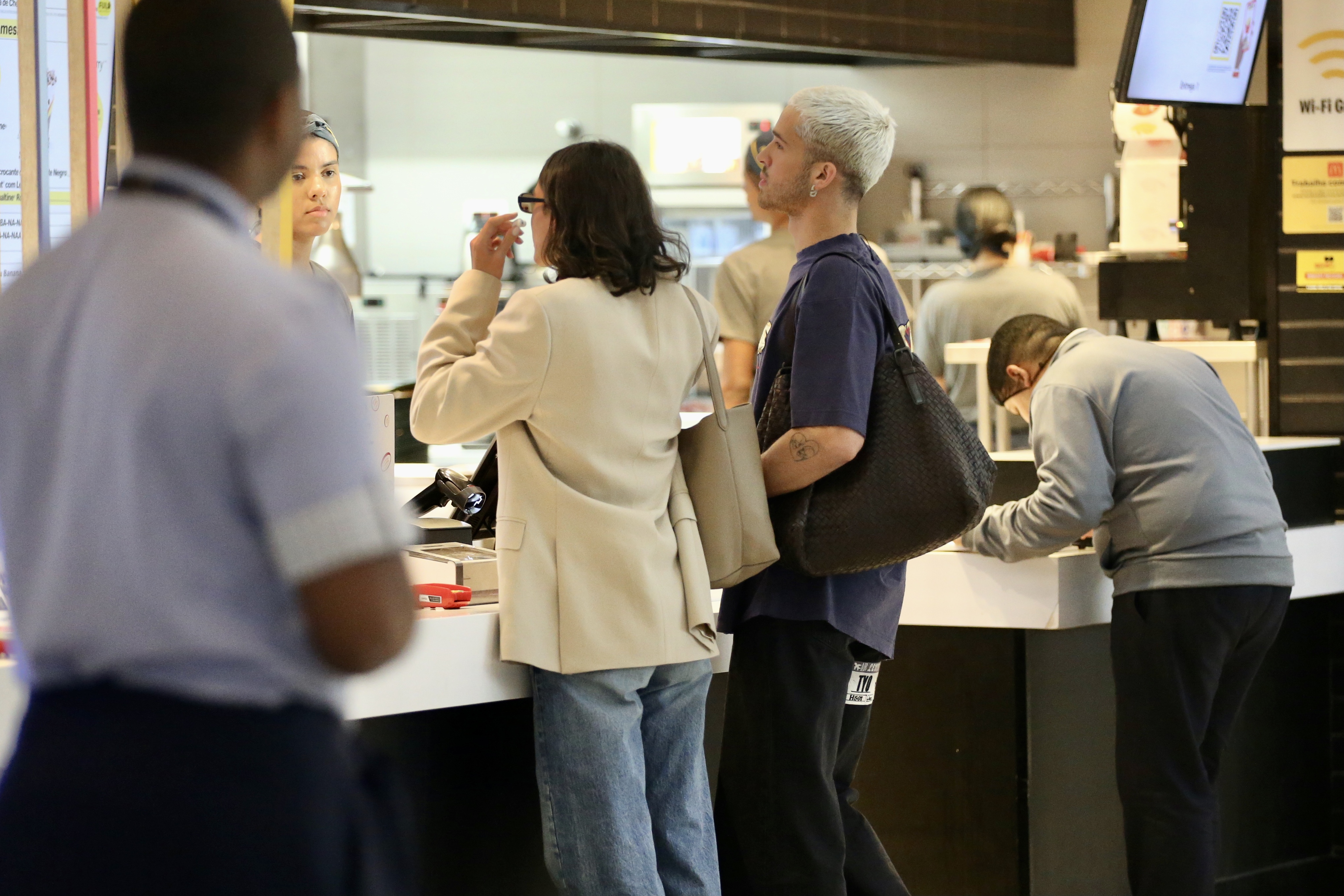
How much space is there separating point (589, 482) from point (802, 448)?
0.38 meters

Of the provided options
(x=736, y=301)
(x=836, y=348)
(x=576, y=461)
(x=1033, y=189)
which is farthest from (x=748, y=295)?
(x=1033, y=189)

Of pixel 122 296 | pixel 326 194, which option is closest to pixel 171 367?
pixel 122 296

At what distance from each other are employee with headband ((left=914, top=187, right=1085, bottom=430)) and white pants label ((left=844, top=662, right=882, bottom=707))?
2.60 meters

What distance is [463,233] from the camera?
25.5ft

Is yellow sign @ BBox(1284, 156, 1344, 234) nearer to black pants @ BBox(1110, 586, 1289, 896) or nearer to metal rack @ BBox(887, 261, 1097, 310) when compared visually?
black pants @ BBox(1110, 586, 1289, 896)

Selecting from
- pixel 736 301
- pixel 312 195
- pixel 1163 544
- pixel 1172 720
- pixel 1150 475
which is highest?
pixel 312 195

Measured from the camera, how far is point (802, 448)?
2.37m

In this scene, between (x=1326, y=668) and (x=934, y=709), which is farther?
(x=1326, y=668)

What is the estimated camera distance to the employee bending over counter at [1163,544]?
2.99m

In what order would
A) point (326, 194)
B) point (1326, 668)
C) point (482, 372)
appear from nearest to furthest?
point (482, 372)
point (326, 194)
point (1326, 668)

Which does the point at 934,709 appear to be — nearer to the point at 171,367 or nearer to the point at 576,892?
the point at 576,892

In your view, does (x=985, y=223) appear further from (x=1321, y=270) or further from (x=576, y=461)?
(x=576, y=461)

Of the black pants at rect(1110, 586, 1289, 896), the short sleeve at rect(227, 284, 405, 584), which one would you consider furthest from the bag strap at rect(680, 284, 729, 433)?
the short sleeve at rect(227, 284, 405, 584)

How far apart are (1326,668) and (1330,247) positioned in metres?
1.13
